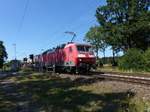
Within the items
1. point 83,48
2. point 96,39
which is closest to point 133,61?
point 83,48

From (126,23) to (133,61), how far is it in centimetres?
2285

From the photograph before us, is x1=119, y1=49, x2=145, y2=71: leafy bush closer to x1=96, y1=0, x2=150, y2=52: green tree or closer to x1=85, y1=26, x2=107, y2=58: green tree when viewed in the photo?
x1=96, y1=0, x2=150, y2=52: green tree

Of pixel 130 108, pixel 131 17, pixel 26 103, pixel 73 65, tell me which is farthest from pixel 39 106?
pixel 131 17

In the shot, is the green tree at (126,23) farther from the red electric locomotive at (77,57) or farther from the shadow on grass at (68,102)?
the shadow on grass at (68,102)

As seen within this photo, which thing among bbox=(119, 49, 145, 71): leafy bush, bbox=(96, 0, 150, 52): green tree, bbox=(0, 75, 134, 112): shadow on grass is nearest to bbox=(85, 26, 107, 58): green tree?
bbox=(96, 0, 150, 52): green tree

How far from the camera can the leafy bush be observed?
44606mm

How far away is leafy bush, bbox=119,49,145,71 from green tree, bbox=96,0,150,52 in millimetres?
18793

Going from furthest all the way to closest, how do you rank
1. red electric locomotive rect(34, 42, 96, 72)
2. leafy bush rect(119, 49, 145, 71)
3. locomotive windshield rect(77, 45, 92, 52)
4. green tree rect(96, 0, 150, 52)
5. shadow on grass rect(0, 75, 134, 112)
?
green tree rect(96, 0, 150, 52) < leafy bush rect(119, 49, 145, 71) < locomotive windshield rect(77, 45, 92, 52) < red electric locomotive rect(34, 42, 96, 72) < shadow on grass rect(0, 75, 134, 112)

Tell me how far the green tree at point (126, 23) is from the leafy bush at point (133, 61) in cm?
1879

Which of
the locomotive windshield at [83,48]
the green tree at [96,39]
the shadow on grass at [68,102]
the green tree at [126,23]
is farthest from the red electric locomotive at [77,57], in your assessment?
the green tree at [96,39]

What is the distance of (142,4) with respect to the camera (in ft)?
229

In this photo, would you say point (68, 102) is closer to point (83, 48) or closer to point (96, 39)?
point (83, 48)

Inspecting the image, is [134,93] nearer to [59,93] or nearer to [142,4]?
[59,93]

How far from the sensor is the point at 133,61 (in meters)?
46.3
